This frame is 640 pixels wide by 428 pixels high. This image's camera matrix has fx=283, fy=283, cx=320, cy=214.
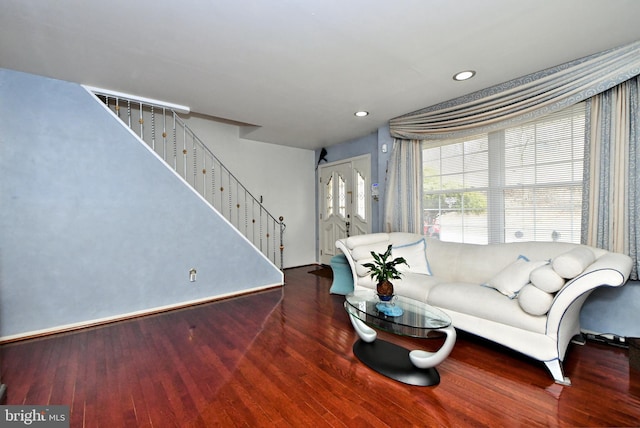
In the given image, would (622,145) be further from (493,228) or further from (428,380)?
(428,380)

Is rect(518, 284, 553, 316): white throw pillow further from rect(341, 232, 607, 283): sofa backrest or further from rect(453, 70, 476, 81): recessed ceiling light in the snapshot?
rect(453, 70, 476, 81): recessed ceiling light

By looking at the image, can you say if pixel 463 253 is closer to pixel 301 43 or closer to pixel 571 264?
pixel 571 264

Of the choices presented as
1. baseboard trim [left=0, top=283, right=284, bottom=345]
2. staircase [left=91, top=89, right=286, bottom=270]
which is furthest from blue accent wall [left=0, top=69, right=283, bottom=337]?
staircase [left=91, top=89, right=286, bottom=270]

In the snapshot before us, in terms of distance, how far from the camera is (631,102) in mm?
2336

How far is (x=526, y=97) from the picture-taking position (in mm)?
2803

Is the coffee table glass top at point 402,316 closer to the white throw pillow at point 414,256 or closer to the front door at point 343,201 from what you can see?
the white throw pillow at point 414,256

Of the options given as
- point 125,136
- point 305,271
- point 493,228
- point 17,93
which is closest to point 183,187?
point 125,136

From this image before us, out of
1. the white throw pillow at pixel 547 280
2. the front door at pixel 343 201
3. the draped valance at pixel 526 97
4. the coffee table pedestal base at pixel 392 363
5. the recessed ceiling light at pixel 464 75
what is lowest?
the coffee table pedestal base at pixel 392 363

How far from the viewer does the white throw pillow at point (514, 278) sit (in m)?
2.31

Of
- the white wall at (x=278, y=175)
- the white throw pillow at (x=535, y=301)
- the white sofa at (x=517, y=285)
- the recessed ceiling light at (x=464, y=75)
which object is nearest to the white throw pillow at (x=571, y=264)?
the white sofa at (x=517, y=285)

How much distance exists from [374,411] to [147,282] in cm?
291

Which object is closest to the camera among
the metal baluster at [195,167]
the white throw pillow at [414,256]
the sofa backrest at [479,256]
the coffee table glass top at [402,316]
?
the coffee table glass top at [402,316]

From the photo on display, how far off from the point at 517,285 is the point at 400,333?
121 centimetres

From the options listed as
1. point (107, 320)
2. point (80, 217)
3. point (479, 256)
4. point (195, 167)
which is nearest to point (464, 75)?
point (479, 256)
